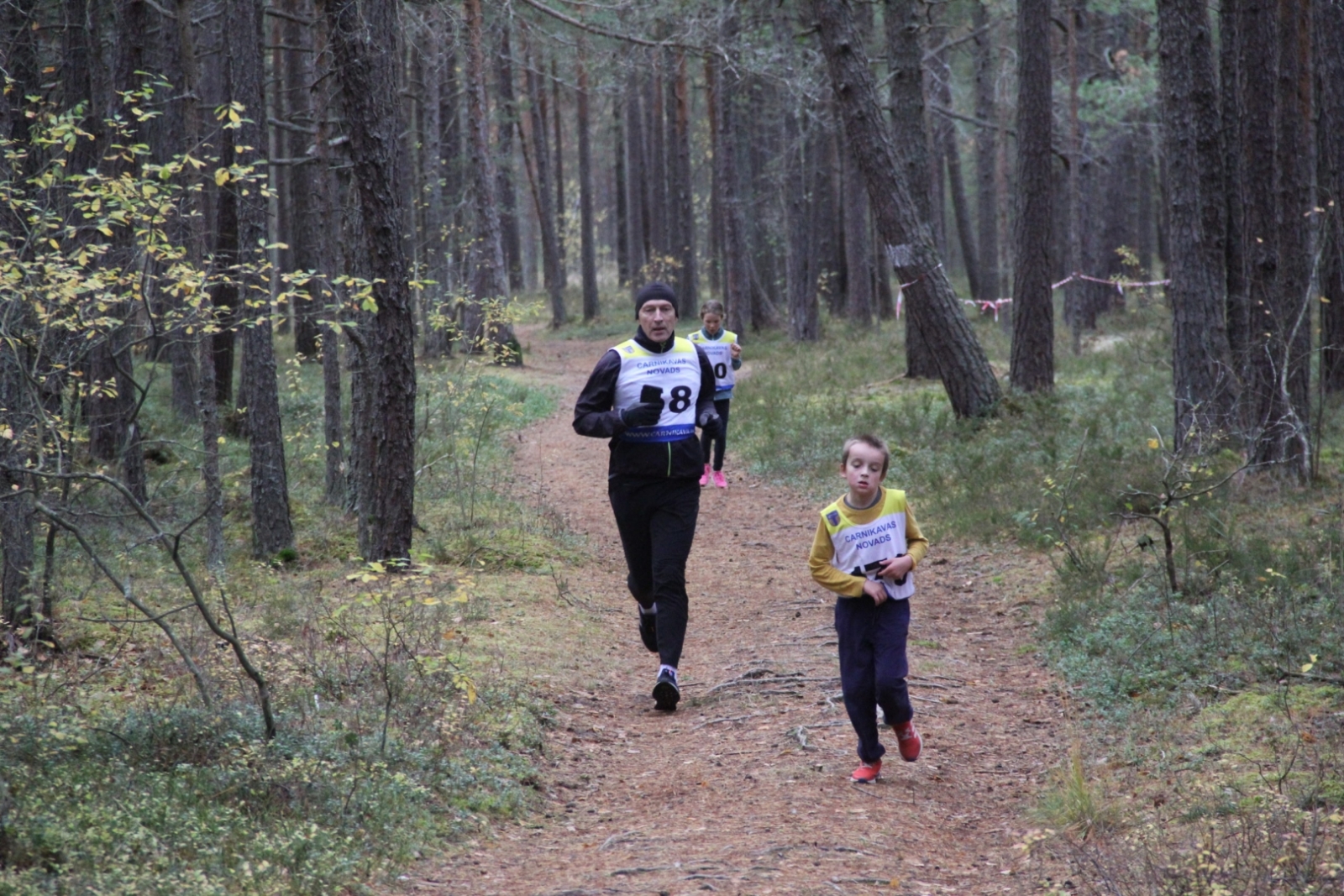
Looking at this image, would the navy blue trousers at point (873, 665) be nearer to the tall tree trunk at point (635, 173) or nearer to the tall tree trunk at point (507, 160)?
the tall tree trunk at point (507, 160)

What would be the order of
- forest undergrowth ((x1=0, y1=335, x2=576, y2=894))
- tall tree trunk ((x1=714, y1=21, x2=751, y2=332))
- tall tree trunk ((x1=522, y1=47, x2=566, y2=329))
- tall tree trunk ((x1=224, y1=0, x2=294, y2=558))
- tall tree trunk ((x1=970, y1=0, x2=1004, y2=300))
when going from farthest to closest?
tall tree trunk ((x1=522, y1=47, x2=566, y2=329)) → tall tree trunk ((x1=970, y1=0, x2=1004, y2=300)) → tall tree trunk ((x1=714, y1=21, x2=751, y2=332)) → tall tree trunk ((x1=224, y1=0, x2=294, y2=558)) → forest undergrowth ((x1=0, y1=335, x2=576, y2=894))

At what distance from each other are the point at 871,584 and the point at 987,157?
92.0 ft

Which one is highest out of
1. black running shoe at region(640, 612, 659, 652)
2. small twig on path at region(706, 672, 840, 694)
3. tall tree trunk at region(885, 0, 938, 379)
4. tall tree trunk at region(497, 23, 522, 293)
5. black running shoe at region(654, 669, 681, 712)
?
tall tree trunk at region(497, 23, 522, 293)

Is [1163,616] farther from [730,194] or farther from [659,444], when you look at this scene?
[730,194]

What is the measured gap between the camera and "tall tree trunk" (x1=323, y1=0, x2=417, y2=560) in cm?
804

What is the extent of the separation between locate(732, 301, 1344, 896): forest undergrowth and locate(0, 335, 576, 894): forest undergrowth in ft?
8.71

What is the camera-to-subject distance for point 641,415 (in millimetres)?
6387

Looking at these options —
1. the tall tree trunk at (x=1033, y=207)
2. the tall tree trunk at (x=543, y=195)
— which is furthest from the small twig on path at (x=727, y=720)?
the tall tree trunk at (x=543, y=195)

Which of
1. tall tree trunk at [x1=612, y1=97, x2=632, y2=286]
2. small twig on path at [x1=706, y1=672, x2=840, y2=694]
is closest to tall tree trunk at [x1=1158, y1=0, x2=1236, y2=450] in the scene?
small twig on path at [x1=706, y1=672, x2=840, y2=694]

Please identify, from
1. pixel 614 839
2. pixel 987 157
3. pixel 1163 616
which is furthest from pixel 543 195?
pixel 614 839

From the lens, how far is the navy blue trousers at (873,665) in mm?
5152

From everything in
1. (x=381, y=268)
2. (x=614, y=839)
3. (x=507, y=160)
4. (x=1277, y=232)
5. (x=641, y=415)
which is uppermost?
(x=507, y=160)

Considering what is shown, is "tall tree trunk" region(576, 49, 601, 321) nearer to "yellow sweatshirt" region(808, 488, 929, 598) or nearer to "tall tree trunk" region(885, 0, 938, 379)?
"tall tree trunk" region(885, 0, 938, 379)

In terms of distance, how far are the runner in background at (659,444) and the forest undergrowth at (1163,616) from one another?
230cm
